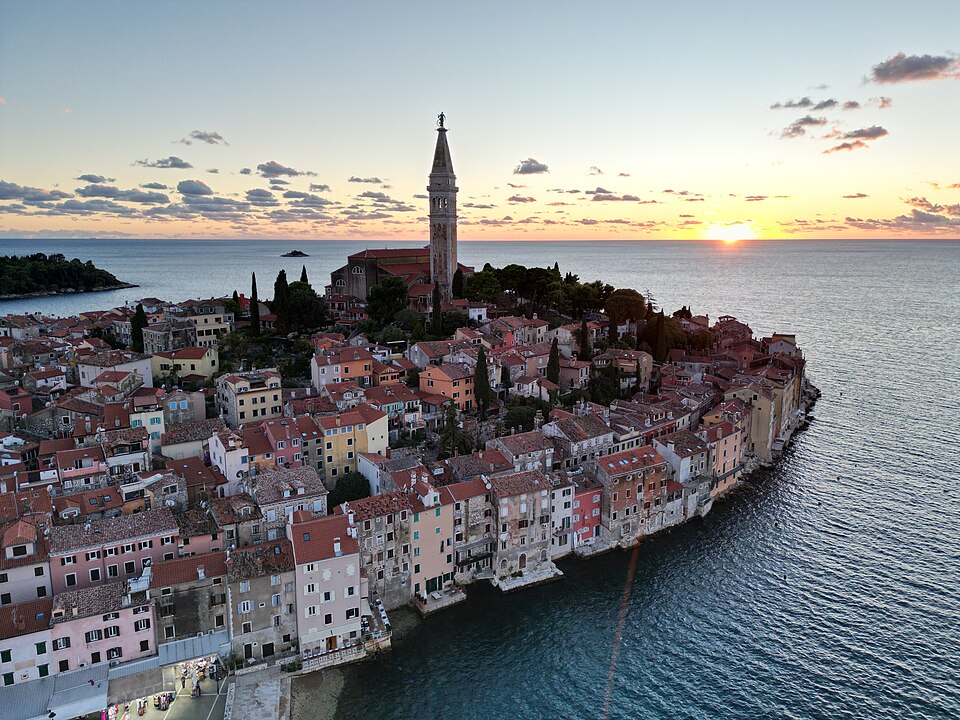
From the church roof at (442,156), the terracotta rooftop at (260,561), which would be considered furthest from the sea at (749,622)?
the church roof at (442,156)

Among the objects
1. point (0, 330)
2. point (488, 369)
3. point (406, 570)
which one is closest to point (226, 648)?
point (406, 570)

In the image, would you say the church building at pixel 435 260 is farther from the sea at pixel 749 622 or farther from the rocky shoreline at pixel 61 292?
the rocky shoreline at pixel 61 292

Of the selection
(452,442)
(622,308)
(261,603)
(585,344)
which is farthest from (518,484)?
(622,308)

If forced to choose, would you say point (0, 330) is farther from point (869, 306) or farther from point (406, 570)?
point (869, 306)

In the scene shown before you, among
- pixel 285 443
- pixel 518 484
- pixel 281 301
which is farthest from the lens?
pixel 281 301

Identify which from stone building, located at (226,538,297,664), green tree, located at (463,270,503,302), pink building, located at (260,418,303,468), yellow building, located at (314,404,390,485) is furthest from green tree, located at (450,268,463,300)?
stone building, located at (226,538,297,664)

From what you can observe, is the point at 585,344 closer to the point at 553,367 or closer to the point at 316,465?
the point at 553,367
